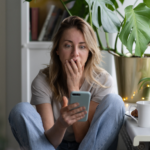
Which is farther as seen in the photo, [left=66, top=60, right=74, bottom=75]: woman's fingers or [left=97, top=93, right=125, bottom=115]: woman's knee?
[left=66, top=60, right=74, bottom=75]: woman's fingers

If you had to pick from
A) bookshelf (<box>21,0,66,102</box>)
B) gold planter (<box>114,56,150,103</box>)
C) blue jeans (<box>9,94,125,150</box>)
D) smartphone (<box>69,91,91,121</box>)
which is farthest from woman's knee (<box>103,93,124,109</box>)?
bookshelf (<box>21,0,66,102</box>)

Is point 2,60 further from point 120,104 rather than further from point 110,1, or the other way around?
point 120,104

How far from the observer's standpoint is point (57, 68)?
1.16 metres

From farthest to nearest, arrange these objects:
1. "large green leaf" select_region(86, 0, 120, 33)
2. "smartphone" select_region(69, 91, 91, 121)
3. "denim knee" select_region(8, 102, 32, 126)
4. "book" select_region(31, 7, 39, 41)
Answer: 1. "book" select_region(31, 7, 39, 41)
2. "large green leaf" select_region(86, 0, 120, 33)
3. "denim knee" select_region(8, 102, 32, 126)
4. "smartphone" select_region(69, 91, 91, 121)

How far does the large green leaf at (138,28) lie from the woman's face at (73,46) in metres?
0.21

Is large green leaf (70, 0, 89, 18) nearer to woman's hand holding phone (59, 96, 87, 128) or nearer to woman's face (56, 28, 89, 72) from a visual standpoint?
woman's face (56, 28, 89, 72)

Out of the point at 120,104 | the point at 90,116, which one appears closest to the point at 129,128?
the point at 120,104

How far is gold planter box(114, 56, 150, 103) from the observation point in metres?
1.19

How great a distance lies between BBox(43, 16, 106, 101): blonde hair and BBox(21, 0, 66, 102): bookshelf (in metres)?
0.34

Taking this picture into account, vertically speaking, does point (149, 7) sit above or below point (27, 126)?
above

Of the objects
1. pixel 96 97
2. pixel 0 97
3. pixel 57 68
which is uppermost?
pixel 57 68

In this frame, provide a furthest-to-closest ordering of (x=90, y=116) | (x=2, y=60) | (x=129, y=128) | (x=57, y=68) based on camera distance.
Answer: (x=2, y=60) < (x=57, y=68) < (x=90, y=116) < (x=129, y=128)

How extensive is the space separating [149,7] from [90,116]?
2.08 feet

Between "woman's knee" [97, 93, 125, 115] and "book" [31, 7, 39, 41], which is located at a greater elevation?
"book" [31, 7, 39, 41]
